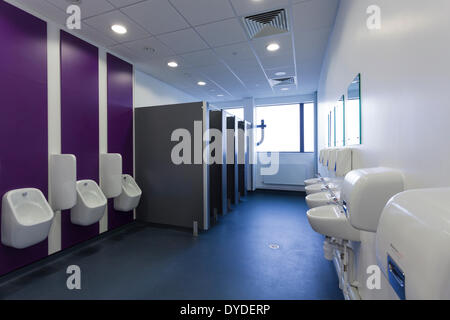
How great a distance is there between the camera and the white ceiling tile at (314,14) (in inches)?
87.7

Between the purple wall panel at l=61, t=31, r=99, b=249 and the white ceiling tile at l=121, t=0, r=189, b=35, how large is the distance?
0.92 meters

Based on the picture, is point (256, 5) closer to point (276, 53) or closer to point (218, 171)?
point (276, 53)

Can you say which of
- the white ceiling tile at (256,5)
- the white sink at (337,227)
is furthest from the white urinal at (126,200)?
the white ceiling tile at (256,5)

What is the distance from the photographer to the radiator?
572 cm

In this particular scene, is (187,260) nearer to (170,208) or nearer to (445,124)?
(170,208)

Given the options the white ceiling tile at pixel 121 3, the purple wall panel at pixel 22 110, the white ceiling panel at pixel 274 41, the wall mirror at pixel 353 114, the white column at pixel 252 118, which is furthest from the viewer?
the white column at pixel 252 118

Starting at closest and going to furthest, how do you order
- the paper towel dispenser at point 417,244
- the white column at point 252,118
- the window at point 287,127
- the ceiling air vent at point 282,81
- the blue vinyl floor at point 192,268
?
the paper towel dispenser at point 417,244
the blue vinyl floor at point 192,268
the ceiling air vent at point 282,81
the window at point 287,127
the white column at point 252,118

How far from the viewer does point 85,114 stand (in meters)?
2.82

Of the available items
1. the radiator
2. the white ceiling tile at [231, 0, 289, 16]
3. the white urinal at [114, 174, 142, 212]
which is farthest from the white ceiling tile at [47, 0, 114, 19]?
the radiator

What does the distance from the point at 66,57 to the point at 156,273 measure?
2732mm

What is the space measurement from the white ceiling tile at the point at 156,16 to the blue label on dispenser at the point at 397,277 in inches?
106

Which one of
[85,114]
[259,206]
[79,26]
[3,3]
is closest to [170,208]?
[85,114]

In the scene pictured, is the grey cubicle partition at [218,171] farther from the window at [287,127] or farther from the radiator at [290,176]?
the window at [287,127]

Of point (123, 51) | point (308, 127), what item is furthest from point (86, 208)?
point (308, 127)
